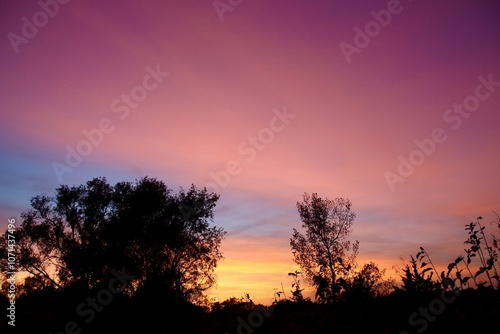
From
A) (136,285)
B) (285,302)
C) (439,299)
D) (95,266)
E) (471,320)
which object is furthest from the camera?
(136,285)

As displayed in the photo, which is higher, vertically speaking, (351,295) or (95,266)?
(95,266)

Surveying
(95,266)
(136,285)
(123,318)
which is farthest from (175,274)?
(123,318)

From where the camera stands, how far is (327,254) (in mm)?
34906

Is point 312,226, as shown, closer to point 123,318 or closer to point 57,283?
point 123,318

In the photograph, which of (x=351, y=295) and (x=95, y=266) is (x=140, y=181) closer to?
(x=95, y=266)

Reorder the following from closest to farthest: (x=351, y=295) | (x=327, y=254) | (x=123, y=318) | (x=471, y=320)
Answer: (x=471, y=320)
(x=351, y=295)
(x=123, y=318)
(x=327, y=254)

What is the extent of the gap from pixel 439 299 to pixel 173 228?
24.1 m

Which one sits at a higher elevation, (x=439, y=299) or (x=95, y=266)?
(x=95, y=266)

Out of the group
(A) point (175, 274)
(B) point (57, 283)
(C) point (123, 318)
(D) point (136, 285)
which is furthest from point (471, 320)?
(B) point (57, 283)

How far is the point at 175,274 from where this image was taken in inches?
1144

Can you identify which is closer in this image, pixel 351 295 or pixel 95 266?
pixel 351 295

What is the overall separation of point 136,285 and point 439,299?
2595 cm

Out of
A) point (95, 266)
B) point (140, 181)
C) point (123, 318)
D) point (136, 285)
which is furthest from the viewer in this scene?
point (140, 181)

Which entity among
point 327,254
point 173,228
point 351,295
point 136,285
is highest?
point 173,228
